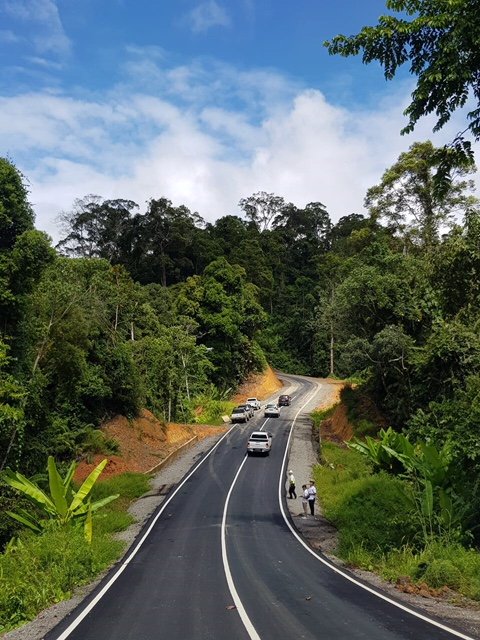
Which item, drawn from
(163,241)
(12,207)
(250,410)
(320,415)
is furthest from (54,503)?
(163,241)

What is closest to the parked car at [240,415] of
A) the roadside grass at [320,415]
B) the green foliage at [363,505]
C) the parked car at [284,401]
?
the roadside grass at [320,415]

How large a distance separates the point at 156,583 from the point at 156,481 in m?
17.6

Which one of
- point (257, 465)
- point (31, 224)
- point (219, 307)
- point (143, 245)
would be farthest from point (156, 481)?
point (143, 245)

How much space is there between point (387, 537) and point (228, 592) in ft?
21.8

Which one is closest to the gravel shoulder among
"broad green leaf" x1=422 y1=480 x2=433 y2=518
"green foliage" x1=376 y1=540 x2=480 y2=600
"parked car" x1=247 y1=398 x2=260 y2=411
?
"green foliage" x1=376 y1=540 x2=480 y2=600

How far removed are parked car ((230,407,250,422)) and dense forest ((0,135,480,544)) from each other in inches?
183

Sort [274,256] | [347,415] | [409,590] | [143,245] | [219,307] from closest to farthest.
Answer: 1. [409,590]
2. [347,415]
3. [219,307]
4. [143,245]
5. [274,256]

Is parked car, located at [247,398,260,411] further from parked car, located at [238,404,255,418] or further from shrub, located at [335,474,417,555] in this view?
shrub, located at [335,474,417,555]

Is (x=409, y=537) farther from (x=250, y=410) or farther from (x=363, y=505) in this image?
(x=250, y=410)

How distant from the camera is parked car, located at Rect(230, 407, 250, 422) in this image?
50750mm

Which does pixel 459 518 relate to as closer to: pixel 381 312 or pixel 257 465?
pixel 257 465

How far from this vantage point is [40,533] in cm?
1481

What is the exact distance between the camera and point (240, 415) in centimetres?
5100

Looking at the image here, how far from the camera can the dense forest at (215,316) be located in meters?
17.5
